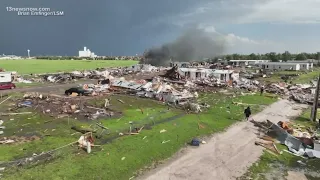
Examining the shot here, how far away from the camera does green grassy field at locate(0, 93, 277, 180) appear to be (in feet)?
59.6

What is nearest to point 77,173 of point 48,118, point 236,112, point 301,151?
point 48,118

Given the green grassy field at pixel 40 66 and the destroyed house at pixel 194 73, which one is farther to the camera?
the green grassy field at pixel 40 66

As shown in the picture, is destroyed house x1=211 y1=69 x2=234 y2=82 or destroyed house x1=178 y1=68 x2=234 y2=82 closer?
destroyed house x1=178 y1=68 x2=234 y2=82

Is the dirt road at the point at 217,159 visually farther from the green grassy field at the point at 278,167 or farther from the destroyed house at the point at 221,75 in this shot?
the destroyed house at the point at 221,75

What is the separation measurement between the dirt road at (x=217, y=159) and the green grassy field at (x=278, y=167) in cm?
49

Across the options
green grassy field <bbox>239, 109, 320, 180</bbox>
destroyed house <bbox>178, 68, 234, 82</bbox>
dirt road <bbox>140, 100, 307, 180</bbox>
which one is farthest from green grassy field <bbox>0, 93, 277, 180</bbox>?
destroyed house <bbox>178, 68, 234, 82</bbox>

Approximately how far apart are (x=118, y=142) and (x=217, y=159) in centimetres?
724

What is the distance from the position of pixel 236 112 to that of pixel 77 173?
25365mm

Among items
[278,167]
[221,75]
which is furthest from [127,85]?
[278,167]

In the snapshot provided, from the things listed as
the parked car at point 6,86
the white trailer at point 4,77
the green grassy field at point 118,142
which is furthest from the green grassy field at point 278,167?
the white trailer at point 4,77

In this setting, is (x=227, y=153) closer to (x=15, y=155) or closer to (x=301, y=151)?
(x=301, y=151)

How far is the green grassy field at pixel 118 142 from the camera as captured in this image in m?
18.2

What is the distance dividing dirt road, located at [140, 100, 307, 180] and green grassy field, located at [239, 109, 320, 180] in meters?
0.49

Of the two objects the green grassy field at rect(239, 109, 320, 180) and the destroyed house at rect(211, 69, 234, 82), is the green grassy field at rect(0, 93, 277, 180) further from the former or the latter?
the destroyed house at rect(211, 69, 234, 82)
